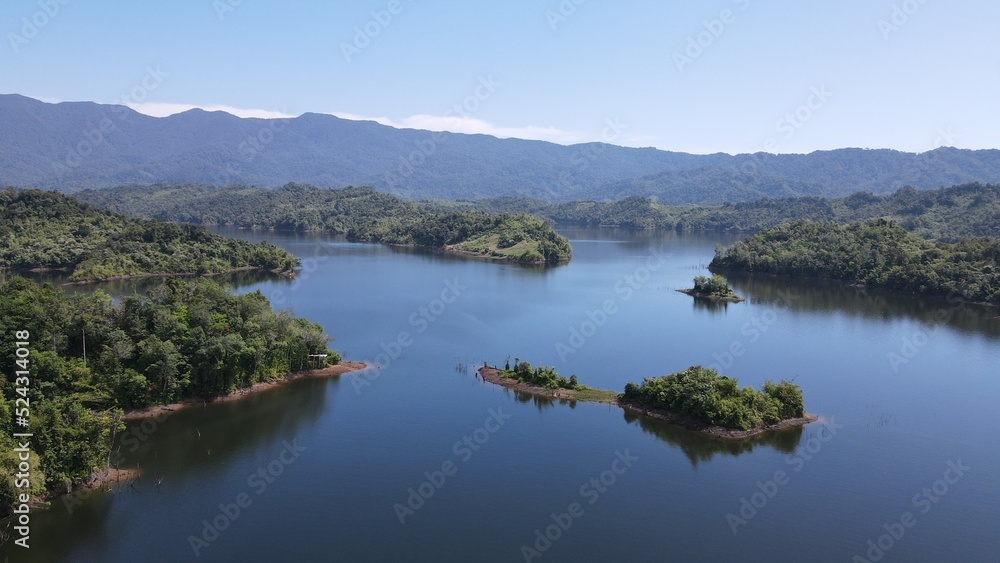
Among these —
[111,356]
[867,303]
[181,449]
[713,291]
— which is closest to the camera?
[181,449]

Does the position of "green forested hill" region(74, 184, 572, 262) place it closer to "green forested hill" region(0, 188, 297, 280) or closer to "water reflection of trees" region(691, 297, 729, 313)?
"green forested hill" region(0, 188, 297, 280)

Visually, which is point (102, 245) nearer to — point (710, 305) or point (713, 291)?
point (710, 305)

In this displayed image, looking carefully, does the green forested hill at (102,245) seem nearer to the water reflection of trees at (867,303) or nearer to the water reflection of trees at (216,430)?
the water reflection of trees at (216,430)

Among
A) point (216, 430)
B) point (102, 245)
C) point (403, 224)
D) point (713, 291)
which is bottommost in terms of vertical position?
point (216, 430)

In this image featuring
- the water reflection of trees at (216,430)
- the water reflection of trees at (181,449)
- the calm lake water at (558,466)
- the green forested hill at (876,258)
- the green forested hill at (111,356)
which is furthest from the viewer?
the green forested hill at (876,258)

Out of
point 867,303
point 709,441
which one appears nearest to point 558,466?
point 709,441

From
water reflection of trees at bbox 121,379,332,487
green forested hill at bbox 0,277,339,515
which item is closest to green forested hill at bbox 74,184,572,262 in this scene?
green forested hill at bbox 0,277,339,515

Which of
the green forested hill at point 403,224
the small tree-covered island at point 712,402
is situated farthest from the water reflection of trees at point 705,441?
the green forested hill at point 403,224
